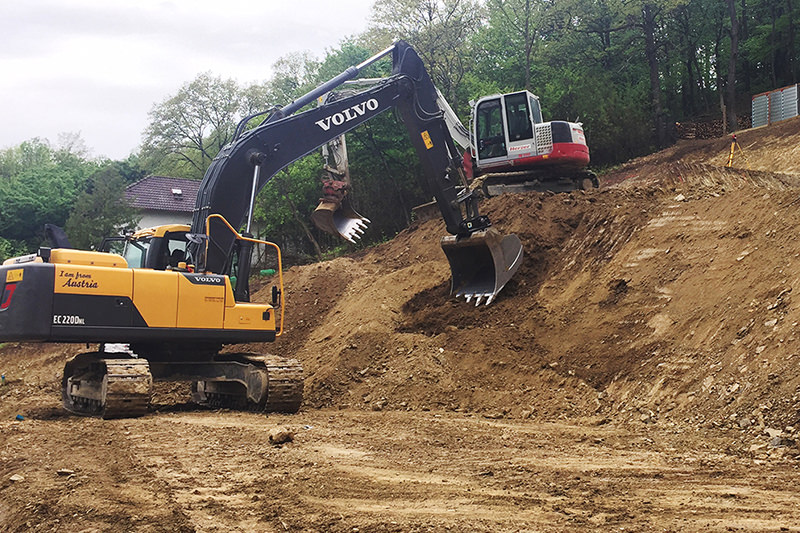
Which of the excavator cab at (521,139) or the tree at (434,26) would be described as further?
the tree at (434,26)

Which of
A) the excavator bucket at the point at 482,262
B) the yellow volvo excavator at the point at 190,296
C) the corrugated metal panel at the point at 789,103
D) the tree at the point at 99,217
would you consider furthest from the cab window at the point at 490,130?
the corrugated metal panel at the point at 789,103

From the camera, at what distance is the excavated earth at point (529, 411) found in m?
5.00

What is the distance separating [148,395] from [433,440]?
140 inches

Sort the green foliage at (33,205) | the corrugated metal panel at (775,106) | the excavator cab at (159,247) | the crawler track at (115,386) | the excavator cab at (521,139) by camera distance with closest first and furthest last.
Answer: the crawler track at (115,386) → the excavator cab at (159,247) → the excavator cab at (521,139) → the corrugated metal panel at (775,106) → the green foliage at (33,205)

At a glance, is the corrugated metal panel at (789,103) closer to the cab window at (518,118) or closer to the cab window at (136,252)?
the cab window at (518,118)

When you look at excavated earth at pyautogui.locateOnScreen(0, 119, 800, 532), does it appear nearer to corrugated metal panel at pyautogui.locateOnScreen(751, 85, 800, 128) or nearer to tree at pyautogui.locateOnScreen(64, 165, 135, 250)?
tree at pyautogui.locateOnScreen(64, 165, 135, 250)

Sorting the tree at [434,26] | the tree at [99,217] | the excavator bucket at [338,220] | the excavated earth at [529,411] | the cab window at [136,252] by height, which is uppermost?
the tree at [434,26]

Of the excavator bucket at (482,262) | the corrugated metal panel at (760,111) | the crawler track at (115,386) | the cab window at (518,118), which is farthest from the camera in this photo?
the corrugated metal panel at (760,111)

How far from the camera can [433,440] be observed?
777 centimetres

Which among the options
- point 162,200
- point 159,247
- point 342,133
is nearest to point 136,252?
point 159,247

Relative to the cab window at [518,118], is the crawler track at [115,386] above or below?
below

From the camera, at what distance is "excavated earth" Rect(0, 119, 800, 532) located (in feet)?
16.4

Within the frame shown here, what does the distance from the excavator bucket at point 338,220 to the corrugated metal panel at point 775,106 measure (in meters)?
21.2

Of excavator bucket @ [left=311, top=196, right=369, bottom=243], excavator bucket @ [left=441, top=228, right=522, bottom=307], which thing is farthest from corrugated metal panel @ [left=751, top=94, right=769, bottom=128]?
excavator bucket @ [left=311, top=196, right=369, bottom=243]
